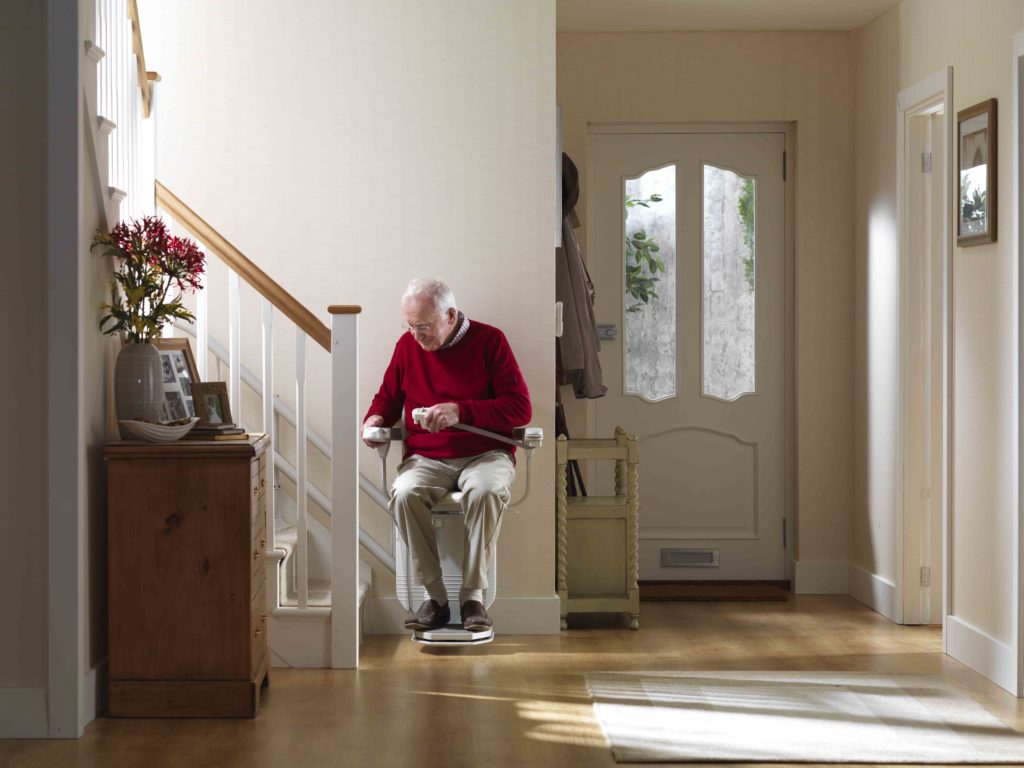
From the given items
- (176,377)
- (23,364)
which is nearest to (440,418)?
(176,377)

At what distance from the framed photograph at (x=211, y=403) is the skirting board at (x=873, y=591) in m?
2.78

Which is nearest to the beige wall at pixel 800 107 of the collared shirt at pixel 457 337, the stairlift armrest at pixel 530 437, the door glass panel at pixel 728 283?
the door glass panel at pixel 728 283

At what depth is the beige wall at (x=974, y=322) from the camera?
12.9 feet

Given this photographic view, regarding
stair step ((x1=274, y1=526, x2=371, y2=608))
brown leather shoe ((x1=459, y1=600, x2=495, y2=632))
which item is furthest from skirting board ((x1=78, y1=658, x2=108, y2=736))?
brown leather shoe ((x1=459, y1=600, x2=495, y2=632))

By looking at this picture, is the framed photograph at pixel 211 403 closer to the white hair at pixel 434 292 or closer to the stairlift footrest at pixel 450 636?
the white hair at pixel 434 292

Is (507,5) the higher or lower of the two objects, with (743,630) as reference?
higher

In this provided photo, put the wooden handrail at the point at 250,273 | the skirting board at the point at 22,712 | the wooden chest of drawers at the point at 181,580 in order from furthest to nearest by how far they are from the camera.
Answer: the wooden handrail at the point at 250,273 → the wooden chest of drawers at the point at 181,580 → the skirting board at the point at 22,712

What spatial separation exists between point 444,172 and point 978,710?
2.58 meters

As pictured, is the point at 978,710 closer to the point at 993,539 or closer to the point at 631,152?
the point at 993,539

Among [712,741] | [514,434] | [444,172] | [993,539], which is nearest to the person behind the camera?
[712,741]

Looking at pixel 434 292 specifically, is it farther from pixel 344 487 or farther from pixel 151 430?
pixel 151 430

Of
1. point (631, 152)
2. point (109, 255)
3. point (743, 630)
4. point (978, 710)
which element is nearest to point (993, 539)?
point (978, 710)

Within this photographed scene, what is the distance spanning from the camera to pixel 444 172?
4.68 m

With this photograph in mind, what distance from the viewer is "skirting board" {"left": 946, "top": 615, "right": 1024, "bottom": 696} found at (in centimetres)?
383
